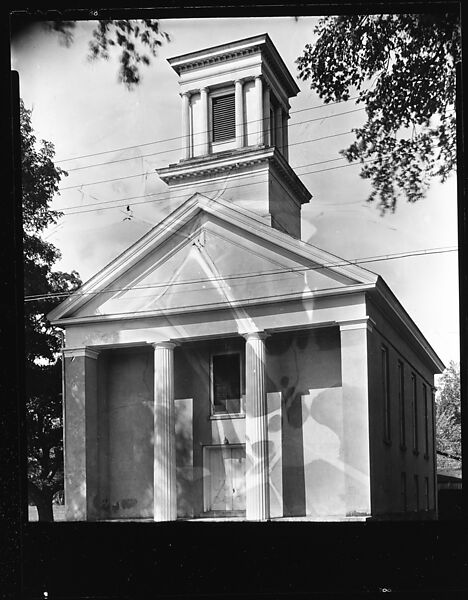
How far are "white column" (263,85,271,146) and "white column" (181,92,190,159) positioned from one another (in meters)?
0.46

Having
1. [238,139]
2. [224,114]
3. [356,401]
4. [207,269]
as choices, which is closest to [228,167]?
[238,139]

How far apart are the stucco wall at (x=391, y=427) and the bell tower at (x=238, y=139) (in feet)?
2.75

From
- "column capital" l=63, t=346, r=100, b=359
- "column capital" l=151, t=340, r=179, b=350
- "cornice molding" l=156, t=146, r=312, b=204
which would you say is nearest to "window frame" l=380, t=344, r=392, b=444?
Answer: "cornice molding" l=156, t=146, r=312, b=204

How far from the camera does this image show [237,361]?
4773 mm

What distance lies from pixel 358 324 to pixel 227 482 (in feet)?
4.21

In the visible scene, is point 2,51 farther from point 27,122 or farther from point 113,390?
point 113,390

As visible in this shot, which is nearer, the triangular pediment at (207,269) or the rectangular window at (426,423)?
the rectangular window at (426,423)

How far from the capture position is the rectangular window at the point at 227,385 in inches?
188

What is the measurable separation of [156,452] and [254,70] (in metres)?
2.40

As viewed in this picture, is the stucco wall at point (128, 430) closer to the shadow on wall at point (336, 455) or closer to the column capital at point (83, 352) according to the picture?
the column capital at point (83, 352)

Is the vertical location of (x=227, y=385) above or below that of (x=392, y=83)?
below

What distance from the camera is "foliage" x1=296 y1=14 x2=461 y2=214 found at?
3938mm

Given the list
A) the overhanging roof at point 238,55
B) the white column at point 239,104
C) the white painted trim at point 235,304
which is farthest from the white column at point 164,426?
the overhanging roof at point 238,55

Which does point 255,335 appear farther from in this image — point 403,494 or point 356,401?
point 403,494
